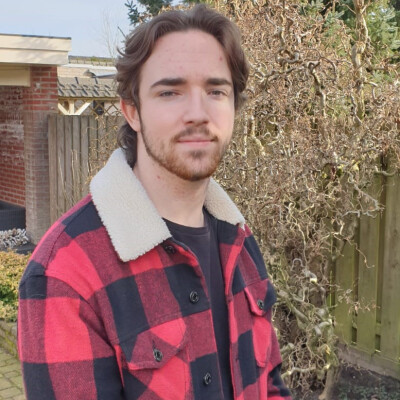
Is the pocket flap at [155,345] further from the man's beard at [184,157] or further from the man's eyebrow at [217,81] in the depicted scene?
the man's eyebrow at [217,81]

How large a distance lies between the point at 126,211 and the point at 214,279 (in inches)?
14.5

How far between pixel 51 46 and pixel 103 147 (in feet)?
12.2

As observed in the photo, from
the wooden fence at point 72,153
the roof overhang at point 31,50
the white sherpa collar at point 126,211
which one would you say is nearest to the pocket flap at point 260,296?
the white sherpa collar at point 126,211

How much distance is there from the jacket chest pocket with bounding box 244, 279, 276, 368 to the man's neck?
346mm

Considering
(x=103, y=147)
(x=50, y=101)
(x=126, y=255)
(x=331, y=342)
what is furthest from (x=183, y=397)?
(x=50, y=101)

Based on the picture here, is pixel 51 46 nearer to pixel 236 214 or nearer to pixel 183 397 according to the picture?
pixel 236 214

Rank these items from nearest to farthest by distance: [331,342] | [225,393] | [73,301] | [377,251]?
[73,301] → [225,393] → [331,342] → [377,251]

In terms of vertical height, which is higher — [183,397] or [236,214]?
[236,214]

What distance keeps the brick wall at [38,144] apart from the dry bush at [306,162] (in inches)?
198

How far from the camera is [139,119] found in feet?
5.52

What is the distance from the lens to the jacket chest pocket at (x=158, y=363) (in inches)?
55.0

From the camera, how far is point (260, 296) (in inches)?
73.9

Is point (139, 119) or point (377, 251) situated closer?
point (139, 119)

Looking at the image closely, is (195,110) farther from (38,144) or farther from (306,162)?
(38,144)
